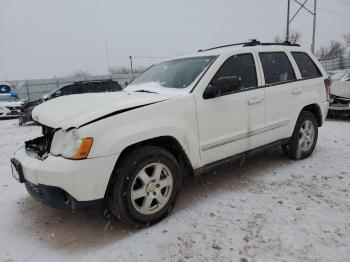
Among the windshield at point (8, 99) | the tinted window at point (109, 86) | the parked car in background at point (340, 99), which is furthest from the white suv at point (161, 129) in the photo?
the windshield at point (8, 99)

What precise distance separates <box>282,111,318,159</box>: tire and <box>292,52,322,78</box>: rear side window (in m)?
0.60

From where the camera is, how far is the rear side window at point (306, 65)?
4941 millimetres

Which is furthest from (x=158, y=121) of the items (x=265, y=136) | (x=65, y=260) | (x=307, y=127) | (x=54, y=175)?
(x=307, y=127)

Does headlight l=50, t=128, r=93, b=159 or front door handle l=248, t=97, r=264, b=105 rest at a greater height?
front door handle l=248, t=97, r=264, b=105

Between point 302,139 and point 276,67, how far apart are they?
1253mm

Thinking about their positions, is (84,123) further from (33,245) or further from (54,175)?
(33,245)

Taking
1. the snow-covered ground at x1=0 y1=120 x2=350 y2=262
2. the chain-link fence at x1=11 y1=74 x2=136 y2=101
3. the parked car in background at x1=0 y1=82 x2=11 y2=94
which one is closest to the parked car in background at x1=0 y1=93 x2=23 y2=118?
the parked car in background at x1=0 y1=82 x2=11 y2=94

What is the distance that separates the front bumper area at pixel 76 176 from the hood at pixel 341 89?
7.65 meters

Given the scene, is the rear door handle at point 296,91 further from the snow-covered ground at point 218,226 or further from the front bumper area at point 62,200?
the front bumper area at point 62,200

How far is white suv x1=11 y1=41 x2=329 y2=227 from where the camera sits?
Answer: 2844mm

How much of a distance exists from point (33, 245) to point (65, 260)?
0.47 meters

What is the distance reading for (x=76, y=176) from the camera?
276 cm

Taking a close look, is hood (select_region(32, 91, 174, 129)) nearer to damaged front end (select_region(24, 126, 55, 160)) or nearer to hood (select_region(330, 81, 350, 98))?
damaged front end (select_region(24, 126, 55, 160))

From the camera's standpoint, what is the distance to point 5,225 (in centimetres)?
349
